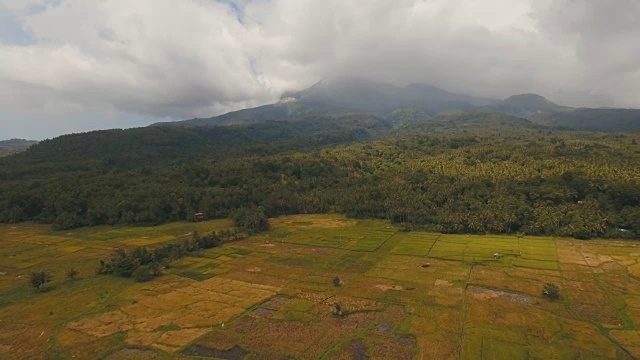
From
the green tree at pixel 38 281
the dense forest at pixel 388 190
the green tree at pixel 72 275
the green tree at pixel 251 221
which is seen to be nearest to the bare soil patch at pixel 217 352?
the green tree at pixel 38 281

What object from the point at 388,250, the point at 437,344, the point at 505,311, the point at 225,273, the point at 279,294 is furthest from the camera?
the point at 388,250

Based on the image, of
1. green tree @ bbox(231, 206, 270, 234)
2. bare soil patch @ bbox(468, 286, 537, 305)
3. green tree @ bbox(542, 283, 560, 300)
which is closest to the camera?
bare soil patch @ bbox(468, 286, 537, 305)

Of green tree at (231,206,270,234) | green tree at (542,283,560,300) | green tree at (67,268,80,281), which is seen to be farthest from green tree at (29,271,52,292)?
green tree at (542,283,560,300)

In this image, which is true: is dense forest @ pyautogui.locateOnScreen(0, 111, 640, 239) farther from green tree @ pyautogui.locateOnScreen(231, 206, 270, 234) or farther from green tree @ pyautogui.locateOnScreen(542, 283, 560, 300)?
green tree @ pyautogui.locateOnScreen(542, 283, 560, 300)

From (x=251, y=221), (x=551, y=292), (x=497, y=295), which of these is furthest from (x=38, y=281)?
(x=551, y=292)

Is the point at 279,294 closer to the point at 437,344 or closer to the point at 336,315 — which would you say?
the point at 336,315

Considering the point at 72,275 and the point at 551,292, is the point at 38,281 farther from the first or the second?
the point at 551,292

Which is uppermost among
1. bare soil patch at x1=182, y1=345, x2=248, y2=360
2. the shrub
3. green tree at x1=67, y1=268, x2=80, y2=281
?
green tree at x1=67, y1=268, x2=80, y2=281

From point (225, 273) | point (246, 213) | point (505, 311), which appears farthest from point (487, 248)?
point (246, 213)
